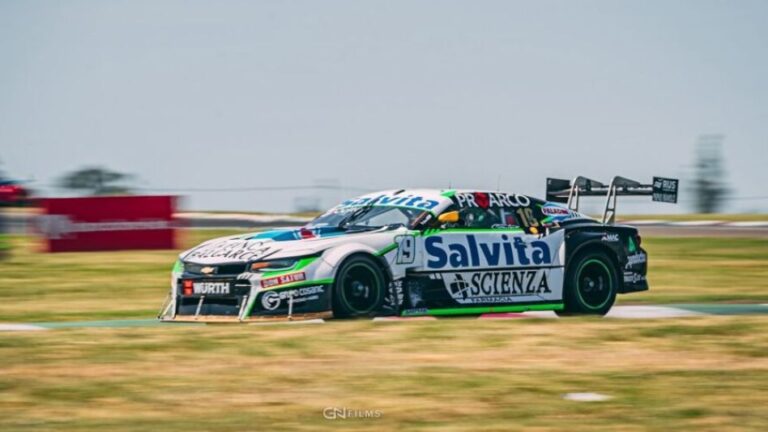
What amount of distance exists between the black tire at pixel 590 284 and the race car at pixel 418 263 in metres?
0.01

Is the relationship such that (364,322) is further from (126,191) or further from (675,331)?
(126,191)

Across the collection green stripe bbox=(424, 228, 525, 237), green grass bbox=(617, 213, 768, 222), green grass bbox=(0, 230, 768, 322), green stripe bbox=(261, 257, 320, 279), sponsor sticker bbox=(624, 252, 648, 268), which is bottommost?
green grass bbox=(617, 213, 768, 222)

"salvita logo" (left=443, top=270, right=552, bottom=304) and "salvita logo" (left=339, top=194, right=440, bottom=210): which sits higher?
"salvita logo" (left=339, top=194, right=440, bottom=210)

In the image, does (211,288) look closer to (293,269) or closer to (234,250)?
(234,250)

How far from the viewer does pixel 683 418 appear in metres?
6.52

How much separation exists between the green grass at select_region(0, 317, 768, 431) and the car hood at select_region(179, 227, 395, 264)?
905 mm

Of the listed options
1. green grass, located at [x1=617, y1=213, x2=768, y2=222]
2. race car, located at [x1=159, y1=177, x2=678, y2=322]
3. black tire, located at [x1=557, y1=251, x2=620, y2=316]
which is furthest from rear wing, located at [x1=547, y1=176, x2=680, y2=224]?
green grass, located at [x1=617, y1=213, x2=768, y2=222]

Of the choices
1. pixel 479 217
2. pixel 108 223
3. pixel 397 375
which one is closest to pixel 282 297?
pixel 479 217

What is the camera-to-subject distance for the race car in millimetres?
10125

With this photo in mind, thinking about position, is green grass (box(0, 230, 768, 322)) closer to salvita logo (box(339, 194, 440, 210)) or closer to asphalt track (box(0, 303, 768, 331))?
asphalt track (box(0, 303, 768, 331))

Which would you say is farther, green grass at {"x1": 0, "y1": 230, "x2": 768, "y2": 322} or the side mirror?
green grass at {"x1": 0, "y1": 230, "x2": 768, "y2": 322}

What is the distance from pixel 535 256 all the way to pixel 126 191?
18.0 meters

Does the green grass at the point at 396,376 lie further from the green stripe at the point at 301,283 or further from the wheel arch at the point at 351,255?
the wheel arch at the point at 351,255

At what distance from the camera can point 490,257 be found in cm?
1134
